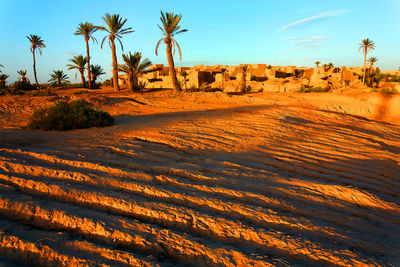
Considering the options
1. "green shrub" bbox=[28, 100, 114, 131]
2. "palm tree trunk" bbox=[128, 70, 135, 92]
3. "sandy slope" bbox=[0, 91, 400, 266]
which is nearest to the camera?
"sandy slope" bbox=[0, 91, 400, 266]

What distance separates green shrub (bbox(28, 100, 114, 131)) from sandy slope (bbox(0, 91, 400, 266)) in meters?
0.73

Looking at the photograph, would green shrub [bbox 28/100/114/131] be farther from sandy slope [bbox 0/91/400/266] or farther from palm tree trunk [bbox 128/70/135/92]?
palm tree trunk [bbox 128/70/135/92]

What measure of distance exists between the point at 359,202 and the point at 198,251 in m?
2.20

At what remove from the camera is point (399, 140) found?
22.8ft

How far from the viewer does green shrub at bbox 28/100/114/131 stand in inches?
237

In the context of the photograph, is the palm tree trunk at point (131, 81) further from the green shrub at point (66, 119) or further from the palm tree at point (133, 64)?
the green shrub at point (66, 119)

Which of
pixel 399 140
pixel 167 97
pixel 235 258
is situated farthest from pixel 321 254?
pixel 167 97

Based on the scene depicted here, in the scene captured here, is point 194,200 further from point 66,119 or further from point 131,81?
point 131,81

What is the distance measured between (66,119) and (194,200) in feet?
16.1

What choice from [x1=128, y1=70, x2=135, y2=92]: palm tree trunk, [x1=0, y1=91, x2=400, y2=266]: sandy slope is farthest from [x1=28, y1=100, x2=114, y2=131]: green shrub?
[x1=128, y1=70, x2=135, y2=92]: palm tree trunk

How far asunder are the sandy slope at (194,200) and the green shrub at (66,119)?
733mm

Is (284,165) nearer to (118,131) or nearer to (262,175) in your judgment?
(262,175)

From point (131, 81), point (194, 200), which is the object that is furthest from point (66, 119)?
point (131, 81)

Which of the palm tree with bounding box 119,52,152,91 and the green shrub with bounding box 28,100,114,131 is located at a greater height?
the palm tree with bounding box 119,52,152,91
